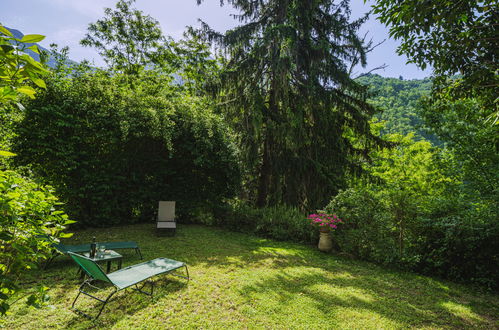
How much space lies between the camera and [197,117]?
9156 millimetres

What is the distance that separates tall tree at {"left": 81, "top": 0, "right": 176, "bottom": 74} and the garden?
0.31 m

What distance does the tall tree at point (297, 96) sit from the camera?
32.4 feet

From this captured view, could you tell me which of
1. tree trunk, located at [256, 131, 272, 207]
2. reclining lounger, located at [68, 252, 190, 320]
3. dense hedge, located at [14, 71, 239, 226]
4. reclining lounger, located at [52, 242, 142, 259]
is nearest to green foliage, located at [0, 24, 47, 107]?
reclining lounger, located at [68, 252, 190, 320]

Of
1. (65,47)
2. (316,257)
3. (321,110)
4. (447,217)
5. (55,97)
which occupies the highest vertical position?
(65,47)

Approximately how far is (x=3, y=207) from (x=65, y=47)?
15236 mm

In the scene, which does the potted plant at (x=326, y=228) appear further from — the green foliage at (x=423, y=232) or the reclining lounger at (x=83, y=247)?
the reclining lounger at (x=83, y=247)

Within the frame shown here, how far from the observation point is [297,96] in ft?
34.4

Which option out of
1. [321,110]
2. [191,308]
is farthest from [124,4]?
[191,308]

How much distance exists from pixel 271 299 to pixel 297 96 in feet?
27.5

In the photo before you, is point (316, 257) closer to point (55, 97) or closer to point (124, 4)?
point (55, 97)

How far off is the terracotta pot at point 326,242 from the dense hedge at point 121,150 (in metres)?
4.16

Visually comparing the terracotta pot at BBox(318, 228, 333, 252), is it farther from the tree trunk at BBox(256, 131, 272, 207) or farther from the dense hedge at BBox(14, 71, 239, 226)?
the dense hedge at BBox(14, 71, 239, 226)

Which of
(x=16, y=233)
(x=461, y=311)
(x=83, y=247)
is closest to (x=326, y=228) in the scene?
(x=461, y=311)

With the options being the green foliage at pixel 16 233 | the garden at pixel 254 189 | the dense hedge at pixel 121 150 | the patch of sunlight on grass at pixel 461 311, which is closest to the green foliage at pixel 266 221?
the garden at pixel 254 189
